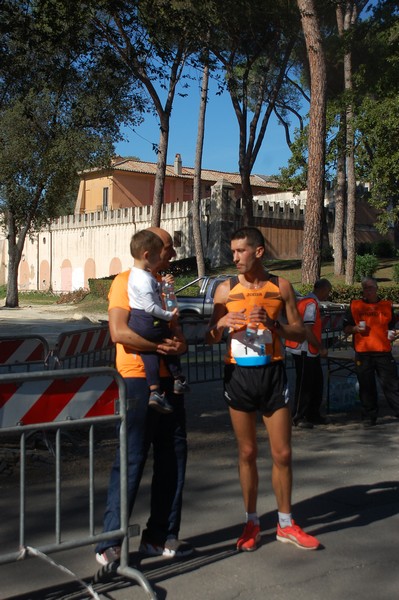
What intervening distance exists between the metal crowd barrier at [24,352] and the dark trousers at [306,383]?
2.90 m

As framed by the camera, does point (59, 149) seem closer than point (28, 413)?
No

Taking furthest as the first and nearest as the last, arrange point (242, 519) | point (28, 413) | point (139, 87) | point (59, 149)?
1. point (59, 149)
2. point (139, 87)
3. point (242, 519)
4. point (28, 413)

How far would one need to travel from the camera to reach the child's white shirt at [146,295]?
4.48 metres

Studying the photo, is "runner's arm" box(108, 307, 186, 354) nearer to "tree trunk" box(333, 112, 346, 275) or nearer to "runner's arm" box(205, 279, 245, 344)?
"runner's arm" box(205, 279, 245, 344)

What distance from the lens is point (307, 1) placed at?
18.1 metres

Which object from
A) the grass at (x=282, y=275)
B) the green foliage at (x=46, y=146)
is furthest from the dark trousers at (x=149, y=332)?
the grass at (x=282, y=275)

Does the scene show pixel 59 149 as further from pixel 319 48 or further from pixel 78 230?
pixel 78 230

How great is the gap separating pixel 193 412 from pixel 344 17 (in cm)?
3099

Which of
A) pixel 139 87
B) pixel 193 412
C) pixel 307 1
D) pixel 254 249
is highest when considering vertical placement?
pixel 307 1

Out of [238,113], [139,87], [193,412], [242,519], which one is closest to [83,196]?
[238,113]

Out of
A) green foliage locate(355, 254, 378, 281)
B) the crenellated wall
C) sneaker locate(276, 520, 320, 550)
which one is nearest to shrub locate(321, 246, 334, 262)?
the crenellated wall

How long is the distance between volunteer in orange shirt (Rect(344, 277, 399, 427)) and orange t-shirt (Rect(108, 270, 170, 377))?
16.3ft

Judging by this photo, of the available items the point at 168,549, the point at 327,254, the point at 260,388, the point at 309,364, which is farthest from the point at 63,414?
the point at 327,254

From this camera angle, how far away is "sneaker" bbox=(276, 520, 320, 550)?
187 inches
